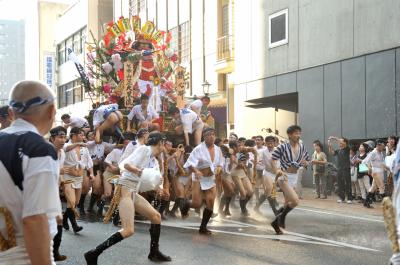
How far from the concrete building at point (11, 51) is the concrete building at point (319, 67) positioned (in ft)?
356

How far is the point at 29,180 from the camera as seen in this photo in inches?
108

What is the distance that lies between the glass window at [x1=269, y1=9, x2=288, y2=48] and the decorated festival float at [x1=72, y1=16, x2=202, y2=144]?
8943 millimetres

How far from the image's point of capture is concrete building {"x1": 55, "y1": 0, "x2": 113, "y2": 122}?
4562 cm

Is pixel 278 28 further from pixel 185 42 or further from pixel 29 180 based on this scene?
pixel 29 180

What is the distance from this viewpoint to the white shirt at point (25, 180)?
2.75 m

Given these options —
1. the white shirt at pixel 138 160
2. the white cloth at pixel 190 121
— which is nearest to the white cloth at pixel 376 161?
the white cloth at pixel 190 121

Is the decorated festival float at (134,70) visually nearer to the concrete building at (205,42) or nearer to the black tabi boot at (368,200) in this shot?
the black tabi boot at (368,200)

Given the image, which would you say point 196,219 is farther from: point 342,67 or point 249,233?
point 342,67

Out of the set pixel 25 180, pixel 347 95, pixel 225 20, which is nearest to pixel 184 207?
pixel 347 95

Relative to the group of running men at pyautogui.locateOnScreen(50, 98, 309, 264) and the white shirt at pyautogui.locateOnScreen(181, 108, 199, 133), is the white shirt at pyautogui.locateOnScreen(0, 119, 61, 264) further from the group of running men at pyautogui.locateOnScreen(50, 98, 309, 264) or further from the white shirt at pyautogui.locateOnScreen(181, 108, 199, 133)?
the white shirt at pyautogui.locateOnScreen(181, 108, 199, 133)

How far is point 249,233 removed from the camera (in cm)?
1049

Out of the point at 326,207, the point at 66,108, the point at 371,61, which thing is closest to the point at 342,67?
the point at 371,61

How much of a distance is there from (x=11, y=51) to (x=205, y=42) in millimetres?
112098

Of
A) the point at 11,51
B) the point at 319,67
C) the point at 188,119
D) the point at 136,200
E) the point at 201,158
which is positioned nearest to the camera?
the point at 136,200
